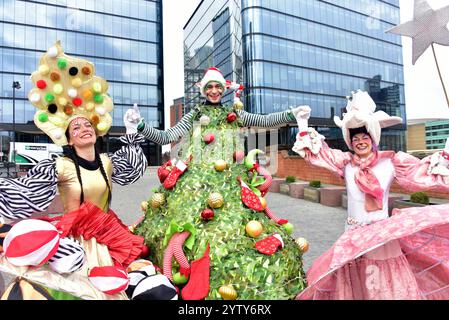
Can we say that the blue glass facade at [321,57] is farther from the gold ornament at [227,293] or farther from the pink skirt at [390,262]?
the gold ornament at [227,293]

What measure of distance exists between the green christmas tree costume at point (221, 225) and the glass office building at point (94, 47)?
31.3m

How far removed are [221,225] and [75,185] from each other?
102 cm

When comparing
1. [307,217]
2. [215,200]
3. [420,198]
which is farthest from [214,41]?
[215,200]

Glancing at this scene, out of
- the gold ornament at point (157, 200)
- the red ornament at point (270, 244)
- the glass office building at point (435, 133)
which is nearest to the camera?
the red ornament at point (270, 244)

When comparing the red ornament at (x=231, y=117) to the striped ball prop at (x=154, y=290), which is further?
the red ornament at (x=231, y=117)

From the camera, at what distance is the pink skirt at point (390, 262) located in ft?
5.84

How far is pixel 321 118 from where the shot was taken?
34.8 metres

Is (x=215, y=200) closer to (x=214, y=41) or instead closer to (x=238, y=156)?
(x=238, y=156)

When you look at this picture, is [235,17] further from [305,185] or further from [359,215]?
[359,215]

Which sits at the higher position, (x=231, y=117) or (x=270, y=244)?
(x=231, y=117)

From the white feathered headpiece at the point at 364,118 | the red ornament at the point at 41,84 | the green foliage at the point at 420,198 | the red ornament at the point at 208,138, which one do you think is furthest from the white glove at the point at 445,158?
the green foliage at the point at 420,198

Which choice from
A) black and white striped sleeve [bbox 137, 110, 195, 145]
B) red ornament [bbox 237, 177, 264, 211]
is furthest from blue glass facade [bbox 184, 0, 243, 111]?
red ornament [bbox 237, 177, 264, 211]

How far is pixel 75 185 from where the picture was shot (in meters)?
2.20

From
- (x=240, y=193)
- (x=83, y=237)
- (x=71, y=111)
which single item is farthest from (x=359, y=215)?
(x=71, y=111)
